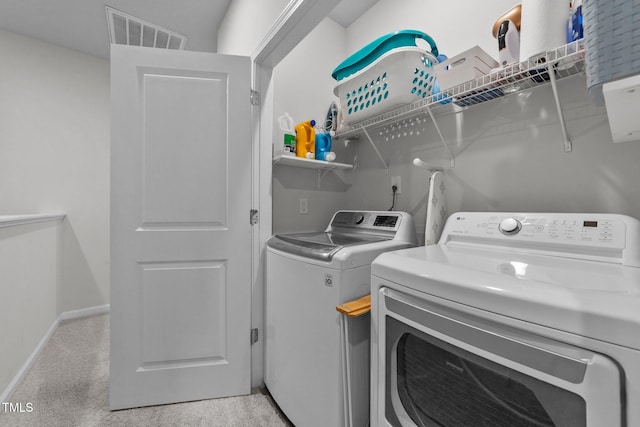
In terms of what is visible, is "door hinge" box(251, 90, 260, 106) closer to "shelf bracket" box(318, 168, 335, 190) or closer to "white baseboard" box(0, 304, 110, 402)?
"shelf bracket" box(318, 168, 335, 190)

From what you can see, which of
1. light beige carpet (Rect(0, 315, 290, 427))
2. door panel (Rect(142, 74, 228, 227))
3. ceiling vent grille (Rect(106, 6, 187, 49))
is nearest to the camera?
light beige carpet (Rect(0, 315, 290, 427))

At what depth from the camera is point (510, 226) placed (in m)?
1.12

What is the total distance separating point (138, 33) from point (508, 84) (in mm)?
3236

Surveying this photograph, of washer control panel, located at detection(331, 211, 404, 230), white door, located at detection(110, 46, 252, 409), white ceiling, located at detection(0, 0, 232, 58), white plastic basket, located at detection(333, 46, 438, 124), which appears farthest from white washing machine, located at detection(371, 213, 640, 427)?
white ceiling, located at detection(0, 0, 232, 58)

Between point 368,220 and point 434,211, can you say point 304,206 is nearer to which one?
point 368,220

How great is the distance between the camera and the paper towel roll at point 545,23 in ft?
3.11

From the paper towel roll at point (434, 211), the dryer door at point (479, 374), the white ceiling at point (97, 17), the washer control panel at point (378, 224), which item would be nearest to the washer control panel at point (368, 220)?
the washer control panel at point (378, 224)

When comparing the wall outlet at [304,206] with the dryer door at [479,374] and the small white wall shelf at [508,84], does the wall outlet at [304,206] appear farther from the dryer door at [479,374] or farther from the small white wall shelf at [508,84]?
the dryer door at [479,374]

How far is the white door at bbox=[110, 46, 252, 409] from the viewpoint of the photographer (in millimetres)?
1613

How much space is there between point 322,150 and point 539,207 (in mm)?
1325

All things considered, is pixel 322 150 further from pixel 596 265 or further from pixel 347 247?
pixel 596 265

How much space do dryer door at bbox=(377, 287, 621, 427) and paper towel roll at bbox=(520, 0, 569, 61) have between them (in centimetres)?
97

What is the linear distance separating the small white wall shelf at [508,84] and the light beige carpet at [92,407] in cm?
184

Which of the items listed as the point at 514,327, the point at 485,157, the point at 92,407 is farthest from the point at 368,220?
the point at 92,407
